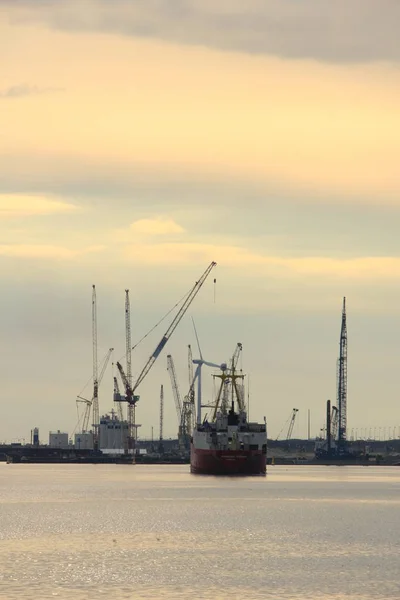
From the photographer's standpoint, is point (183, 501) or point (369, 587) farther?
point (183, 501)

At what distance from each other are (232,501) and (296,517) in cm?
3265

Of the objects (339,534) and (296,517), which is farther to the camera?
(296,517)

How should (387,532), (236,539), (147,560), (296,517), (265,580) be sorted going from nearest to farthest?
1. (265,580)
2. (147,560)
3. (236,539)
4. (387,532)
5. (296,517)

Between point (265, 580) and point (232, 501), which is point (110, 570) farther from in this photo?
point (232, 501)

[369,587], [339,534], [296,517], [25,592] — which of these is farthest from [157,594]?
[296,517]

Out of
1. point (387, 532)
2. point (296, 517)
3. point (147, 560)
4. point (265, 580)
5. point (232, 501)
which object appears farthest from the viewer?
point (232, 501)

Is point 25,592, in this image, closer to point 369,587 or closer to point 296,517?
point 369,587

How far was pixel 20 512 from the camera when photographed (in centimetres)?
17150

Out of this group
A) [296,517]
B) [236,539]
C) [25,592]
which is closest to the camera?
→ [25,592]

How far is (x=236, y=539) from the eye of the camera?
425ft

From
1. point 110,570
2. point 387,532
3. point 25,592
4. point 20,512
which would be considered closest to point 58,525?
point 20,512

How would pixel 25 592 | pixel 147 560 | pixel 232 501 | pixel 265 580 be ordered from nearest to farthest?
pixel 25 592
pixel 265 580
pixel 147 560
pixel 232 501

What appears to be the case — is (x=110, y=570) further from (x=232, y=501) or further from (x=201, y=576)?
(x=232, y=501)

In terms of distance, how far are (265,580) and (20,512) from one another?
264 feet
